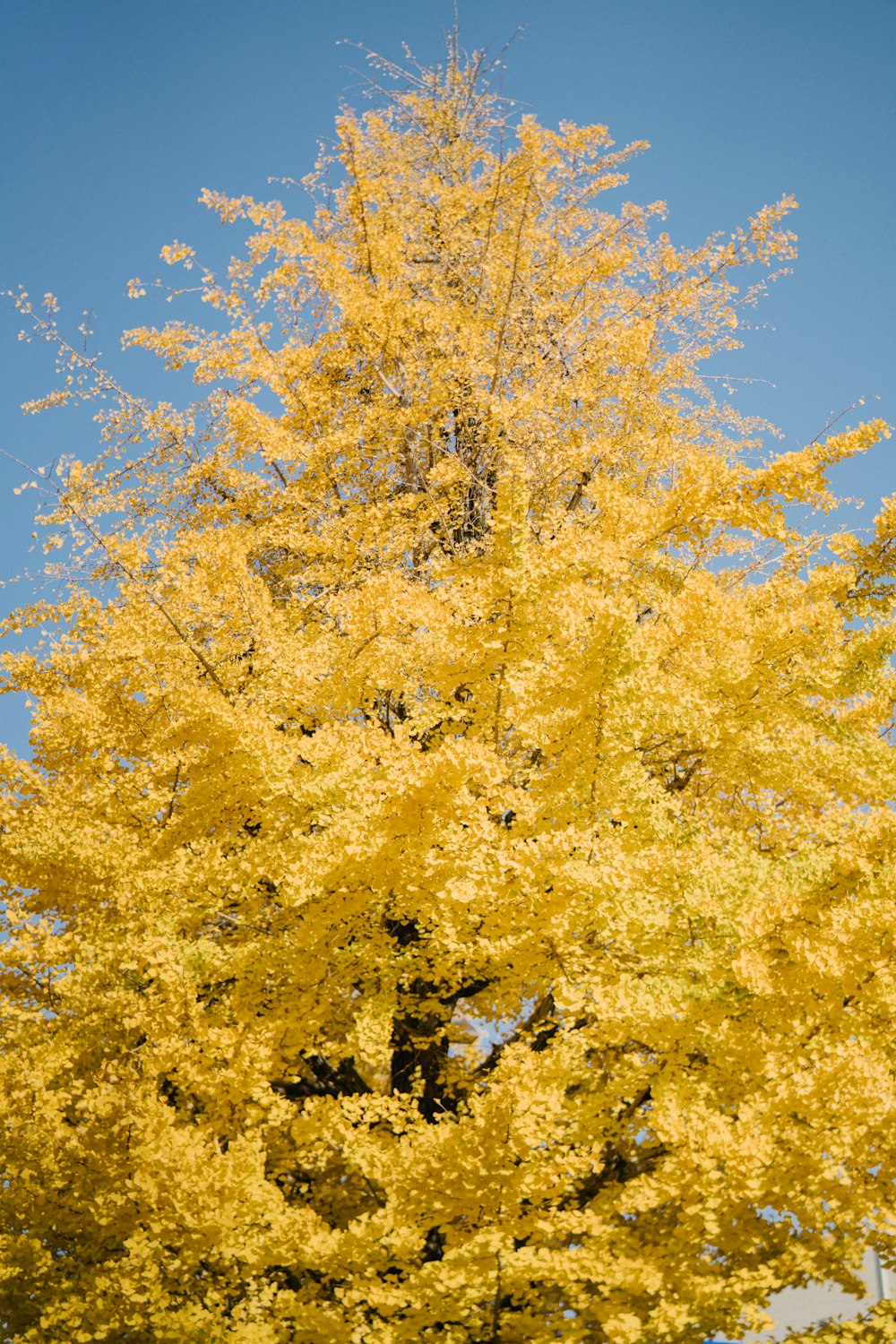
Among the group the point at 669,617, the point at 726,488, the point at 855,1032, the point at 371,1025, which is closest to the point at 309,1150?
the point at 371,1025

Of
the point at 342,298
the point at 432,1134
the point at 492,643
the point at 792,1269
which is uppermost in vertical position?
the point at 342,298

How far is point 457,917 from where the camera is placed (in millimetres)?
4242

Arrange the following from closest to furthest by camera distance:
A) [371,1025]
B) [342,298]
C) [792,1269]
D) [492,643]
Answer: [792,1269]
[371,1025]
[492,643]
[342,298]

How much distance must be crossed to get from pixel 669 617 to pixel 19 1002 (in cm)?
489

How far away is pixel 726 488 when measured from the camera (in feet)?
19.9

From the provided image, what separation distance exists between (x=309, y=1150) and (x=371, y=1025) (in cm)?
80

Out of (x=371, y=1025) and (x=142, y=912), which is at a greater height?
(x=142, y=912)

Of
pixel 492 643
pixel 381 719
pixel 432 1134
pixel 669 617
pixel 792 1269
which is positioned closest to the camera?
pixel 792 1269

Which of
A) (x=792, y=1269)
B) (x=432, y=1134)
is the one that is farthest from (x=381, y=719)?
(x=792, y=1269)

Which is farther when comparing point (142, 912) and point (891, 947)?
point (142, 912)

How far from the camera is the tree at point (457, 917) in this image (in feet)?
11.3

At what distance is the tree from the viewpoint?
3455 millimetres

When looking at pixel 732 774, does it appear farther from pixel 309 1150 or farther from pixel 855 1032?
pixel 309 1150

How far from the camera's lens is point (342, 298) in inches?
343
